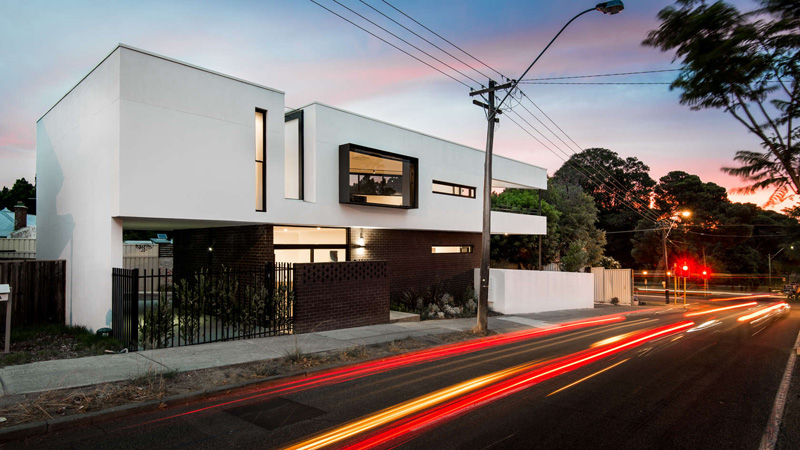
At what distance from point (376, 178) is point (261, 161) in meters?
4.32

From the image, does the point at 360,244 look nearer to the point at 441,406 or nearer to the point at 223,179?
the point at 223,179

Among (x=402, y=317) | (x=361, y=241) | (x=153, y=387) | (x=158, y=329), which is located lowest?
(x=402, y=317)

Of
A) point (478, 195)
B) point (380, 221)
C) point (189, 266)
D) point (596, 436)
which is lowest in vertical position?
point (596, 436)

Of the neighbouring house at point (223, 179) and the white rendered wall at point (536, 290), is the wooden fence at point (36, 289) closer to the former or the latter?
the neighbouring house at point (223, 179)

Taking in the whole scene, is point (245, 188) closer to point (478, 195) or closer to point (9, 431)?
point (9, 431)

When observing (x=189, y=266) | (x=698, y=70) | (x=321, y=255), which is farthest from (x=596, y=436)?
(x=189, y=266)

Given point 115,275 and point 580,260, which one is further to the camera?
point 580,260

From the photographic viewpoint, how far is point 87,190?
12.1 m

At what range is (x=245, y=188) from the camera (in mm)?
12852

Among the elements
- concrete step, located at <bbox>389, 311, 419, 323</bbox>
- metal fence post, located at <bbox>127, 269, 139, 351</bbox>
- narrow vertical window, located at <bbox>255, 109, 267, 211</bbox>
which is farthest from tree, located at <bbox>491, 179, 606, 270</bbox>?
metal fence post, located at <bbox>127, 269, 139, 351</bbox>

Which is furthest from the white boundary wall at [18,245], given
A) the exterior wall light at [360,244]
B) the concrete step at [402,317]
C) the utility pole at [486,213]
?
the utility pole at [486,213]

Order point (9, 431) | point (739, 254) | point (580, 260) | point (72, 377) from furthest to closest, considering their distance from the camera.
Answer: point (739, 254), point (580, 260), point (72, 377), point (9, 431)

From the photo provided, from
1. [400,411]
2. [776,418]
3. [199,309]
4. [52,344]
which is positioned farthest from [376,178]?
[776,418]

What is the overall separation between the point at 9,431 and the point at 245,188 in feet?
27.2
